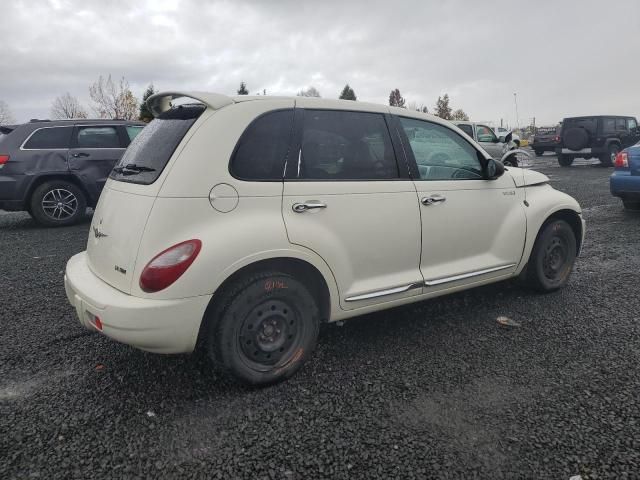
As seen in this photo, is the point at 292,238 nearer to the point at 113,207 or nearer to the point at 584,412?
the point at 113,207

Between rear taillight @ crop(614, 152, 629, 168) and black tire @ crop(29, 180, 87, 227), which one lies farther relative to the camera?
black tire @ crop(29, 180, 87, 227)

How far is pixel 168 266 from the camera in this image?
242 centimetres

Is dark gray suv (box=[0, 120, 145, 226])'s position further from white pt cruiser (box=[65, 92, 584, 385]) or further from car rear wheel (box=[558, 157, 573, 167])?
car rear wheel (box=[558, 157, 573, 167])

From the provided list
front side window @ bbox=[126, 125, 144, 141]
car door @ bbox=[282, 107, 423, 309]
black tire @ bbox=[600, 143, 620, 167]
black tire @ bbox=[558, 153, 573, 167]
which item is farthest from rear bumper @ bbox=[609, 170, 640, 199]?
black tire @ bbox=[600, 143, 620, 167]

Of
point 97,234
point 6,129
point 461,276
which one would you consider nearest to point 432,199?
point 461,276

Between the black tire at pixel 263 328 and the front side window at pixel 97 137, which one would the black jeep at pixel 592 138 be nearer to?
the front side window at pixel 97 137

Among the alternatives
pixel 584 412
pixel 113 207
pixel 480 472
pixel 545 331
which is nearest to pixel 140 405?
pixel 113 207

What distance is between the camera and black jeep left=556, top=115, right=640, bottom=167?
56.1 feet

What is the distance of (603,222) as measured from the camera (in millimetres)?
7465

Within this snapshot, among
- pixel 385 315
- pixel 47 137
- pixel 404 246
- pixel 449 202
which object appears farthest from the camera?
pixel 47 137

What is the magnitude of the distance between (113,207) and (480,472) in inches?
93.3

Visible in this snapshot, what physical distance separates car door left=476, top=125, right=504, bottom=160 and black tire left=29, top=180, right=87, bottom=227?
10.5 meters

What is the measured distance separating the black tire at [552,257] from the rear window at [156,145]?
298 centimetres

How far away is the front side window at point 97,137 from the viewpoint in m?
8.17
